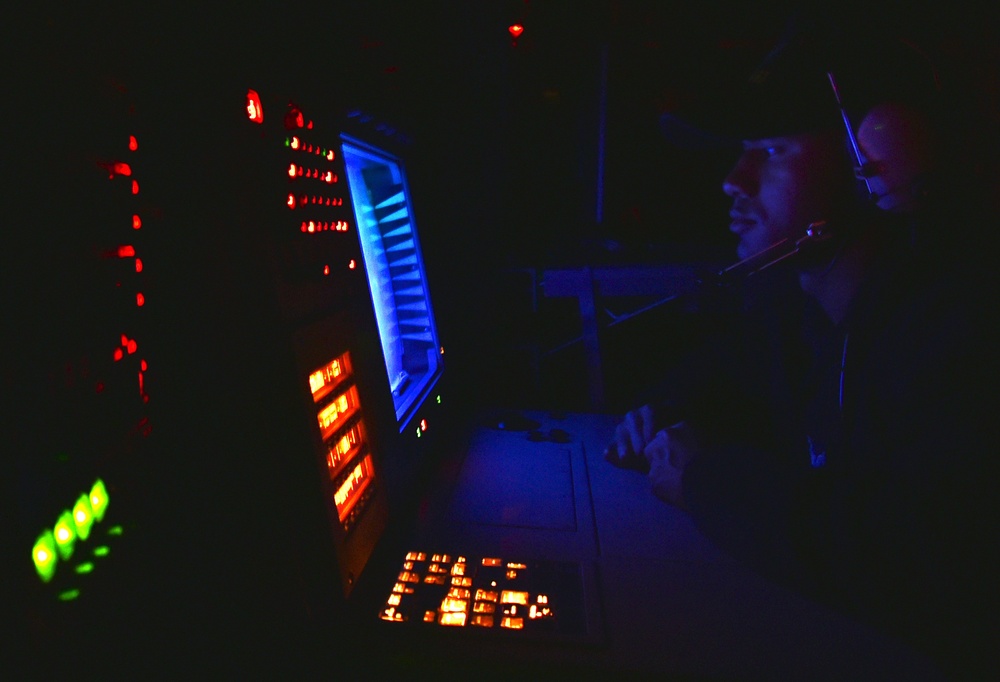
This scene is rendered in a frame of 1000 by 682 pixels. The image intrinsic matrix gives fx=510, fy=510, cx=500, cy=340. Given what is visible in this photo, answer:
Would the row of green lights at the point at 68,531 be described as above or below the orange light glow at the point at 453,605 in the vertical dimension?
above

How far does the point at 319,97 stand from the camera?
582 mm

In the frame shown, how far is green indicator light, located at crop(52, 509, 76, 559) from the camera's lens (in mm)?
267

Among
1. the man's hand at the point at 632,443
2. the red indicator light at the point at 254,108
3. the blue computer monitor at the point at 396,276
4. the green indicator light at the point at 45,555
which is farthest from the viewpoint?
the man's hand at the point at 632,443

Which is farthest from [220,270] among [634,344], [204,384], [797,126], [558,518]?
[634,344]

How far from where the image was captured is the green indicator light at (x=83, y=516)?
278 millimetres

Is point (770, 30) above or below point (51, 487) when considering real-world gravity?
above

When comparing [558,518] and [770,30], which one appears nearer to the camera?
[558,518]

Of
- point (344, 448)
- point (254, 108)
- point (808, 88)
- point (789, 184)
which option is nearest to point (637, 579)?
point (344, 448)

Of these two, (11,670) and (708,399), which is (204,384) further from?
(708,399)

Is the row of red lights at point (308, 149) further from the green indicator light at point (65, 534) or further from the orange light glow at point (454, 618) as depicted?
the orange light glow at point (454, 618)

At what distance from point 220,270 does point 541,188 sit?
1958 millimetres

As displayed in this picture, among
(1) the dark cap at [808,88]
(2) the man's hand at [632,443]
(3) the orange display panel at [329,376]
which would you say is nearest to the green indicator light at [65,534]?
(3) the orange display panel at [329,376]

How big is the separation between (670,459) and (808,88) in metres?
0.79

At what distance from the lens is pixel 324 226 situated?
57cm
